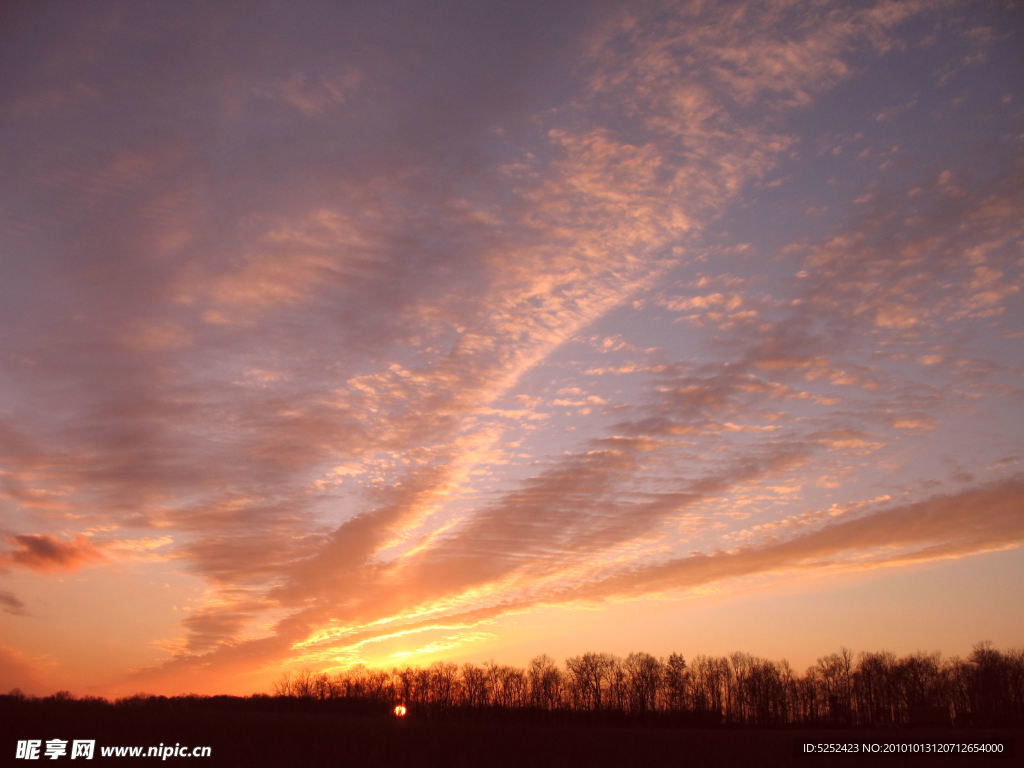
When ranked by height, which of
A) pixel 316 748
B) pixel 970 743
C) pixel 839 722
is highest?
pixel 316 748

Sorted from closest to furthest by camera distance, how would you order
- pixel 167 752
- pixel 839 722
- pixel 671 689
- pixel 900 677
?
pixel 167 752, pixel 839 722, pixel 900 677, pixel 671 689

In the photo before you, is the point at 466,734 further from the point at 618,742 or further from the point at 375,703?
the point at 375,703

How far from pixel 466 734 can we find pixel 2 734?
108 ft

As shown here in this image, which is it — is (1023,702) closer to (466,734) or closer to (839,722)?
(839,722)

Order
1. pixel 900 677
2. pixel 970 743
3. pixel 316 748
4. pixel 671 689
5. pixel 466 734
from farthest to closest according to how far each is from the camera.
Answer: pixel 671 689 → pixel 900 677 → pixel 970 743 → pixel 466 734 → pixel 316 748

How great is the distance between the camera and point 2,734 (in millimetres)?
40375

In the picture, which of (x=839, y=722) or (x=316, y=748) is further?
(x=839, y=722)

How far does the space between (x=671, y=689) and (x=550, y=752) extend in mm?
140424

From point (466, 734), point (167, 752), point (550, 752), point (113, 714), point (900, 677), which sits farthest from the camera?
point (900, 677)

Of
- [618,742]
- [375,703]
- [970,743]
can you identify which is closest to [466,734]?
[618,742]

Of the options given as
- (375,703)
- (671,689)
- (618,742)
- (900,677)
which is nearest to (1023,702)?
(900,677)

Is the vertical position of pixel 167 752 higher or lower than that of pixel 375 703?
higher

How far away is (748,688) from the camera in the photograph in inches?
6560

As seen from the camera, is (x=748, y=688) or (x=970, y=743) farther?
(x=748, y=688)
